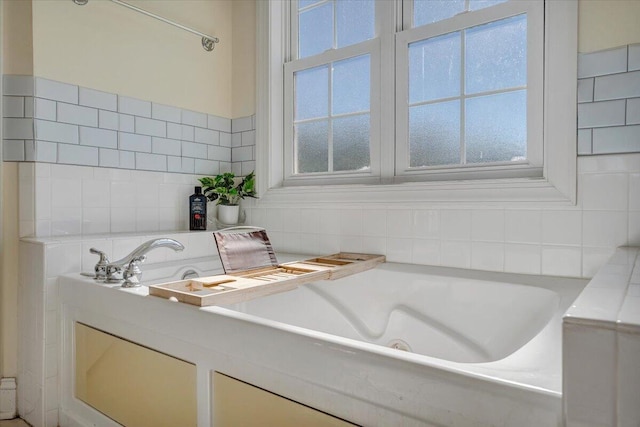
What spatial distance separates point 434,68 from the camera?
6.25 feet

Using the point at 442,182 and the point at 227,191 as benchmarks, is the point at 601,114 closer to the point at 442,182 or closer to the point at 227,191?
the point at 442,182

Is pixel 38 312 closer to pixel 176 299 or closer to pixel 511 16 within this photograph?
pixel 176 299

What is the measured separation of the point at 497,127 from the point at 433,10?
667 mm

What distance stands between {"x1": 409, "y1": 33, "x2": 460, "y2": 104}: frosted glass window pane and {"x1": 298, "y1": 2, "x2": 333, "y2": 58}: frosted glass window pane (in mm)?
565

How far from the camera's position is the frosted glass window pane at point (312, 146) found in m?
2.30

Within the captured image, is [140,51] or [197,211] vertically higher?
[140,51]

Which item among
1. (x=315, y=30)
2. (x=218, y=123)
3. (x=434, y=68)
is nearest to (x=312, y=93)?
(x=315, y=30)

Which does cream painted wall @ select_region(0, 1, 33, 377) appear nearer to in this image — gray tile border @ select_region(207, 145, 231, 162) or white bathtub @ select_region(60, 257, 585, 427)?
white bathtub @ select_region(60, 257, 585, 427)

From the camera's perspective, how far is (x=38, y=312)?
5.25 ft

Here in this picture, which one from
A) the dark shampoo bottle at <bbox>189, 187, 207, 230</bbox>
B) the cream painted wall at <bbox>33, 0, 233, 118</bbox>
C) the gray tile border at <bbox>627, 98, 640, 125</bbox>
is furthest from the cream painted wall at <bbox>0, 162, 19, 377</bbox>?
the gray tile border at <bbox>627, 98, 640, 125</bbox>

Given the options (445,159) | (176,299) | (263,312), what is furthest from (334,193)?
(176,299)

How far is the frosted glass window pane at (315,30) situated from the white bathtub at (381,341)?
136 centimetres

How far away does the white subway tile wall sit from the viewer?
1.35m

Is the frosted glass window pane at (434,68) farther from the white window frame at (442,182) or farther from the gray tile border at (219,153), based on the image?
the gray tile border at (219,153)
